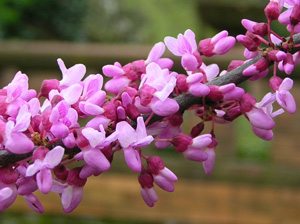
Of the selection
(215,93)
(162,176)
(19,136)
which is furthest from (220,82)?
(19,136)

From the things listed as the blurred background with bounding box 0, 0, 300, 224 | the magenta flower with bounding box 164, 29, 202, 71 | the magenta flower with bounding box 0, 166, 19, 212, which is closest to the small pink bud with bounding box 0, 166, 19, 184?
the magenta flower with bounding box 0, 166, 19, 212

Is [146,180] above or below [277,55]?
below

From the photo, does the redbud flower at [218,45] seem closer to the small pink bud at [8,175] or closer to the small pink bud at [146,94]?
the small pink bud at [146,94]

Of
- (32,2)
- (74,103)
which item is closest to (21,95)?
(74,103)

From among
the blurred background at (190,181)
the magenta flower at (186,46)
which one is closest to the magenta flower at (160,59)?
the magenta flower at (186,46)

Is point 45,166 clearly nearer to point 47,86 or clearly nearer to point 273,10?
point 47,86

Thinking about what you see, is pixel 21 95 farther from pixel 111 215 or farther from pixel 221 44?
pixel 111 215

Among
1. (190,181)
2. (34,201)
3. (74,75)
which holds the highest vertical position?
(74,75)
